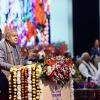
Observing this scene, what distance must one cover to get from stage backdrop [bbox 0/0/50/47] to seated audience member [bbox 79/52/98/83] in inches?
77.6

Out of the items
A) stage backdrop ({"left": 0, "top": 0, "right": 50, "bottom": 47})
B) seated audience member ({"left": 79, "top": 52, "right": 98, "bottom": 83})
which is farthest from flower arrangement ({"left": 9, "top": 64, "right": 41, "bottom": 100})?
stage backdrop ({"left": 0, "top": 0, "right": 50, "bottom": 47})

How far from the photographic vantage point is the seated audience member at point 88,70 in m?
10.6

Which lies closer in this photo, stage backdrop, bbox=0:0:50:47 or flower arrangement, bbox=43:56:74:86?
flower arrangement, bbox=43:56:74:86

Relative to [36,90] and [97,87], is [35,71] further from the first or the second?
[97,87]

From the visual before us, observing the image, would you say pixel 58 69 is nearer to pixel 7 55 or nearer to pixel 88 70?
pixel 7 55

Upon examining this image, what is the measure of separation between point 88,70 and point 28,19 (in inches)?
109

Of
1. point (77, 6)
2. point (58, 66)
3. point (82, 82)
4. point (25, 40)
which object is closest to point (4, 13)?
point (25, 40)

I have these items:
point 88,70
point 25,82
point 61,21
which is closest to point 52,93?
point 25,82

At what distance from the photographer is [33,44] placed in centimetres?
1316

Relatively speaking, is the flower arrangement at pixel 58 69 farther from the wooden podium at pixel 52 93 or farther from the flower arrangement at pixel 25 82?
the flower arrangement at pixel 25 82

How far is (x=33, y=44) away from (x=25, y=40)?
1.28 ft

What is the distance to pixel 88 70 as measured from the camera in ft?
36.0

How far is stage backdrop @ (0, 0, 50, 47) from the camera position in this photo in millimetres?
12045

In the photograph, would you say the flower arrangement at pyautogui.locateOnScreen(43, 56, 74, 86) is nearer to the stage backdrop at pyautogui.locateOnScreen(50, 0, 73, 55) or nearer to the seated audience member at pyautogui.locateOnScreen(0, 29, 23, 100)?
the seated audience member at pyautogui.locateOnScreen(0, 29, 23, 100)
